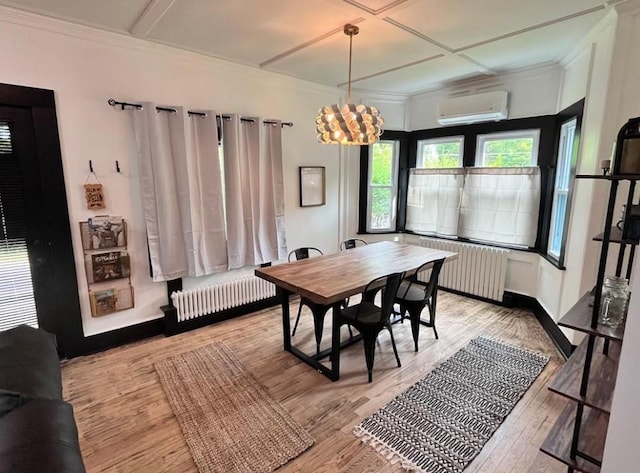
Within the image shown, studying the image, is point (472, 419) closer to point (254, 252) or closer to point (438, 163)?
point (254, 252)

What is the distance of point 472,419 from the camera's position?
2.19 m

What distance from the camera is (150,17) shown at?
7.88 ft

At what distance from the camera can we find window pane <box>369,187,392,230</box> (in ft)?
16.2

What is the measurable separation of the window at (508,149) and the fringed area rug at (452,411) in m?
2.23

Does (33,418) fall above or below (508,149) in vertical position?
below

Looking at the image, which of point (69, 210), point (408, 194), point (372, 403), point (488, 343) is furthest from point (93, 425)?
point (408, 194)

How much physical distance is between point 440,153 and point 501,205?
3.68ft

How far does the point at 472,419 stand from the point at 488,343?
3.81 ft

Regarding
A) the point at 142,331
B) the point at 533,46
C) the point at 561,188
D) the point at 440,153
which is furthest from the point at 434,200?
the point at 142,331

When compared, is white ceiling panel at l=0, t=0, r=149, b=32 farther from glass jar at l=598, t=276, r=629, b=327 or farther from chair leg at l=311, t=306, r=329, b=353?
glass jar at l=598, t=276, r=629, b=327

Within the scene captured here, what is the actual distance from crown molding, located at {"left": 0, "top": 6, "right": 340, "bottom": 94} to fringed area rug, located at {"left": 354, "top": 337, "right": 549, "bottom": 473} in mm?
3440

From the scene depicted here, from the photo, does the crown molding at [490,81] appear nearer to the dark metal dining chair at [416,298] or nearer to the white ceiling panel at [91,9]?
the dark metal dining chair at [416,298]

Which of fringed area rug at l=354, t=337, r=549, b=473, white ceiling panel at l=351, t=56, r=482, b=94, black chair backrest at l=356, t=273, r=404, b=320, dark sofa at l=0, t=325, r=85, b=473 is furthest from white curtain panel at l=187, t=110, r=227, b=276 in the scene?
fringed area rug at l=354, t=337, r=549, b=473

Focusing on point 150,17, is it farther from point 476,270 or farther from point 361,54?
point 476,270
